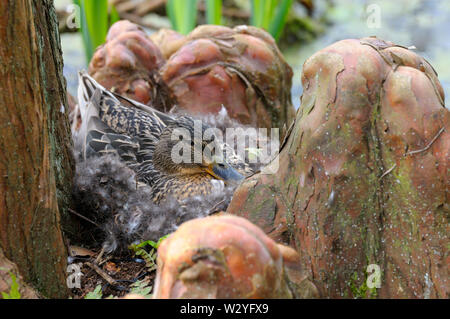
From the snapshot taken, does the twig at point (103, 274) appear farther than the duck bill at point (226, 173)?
No

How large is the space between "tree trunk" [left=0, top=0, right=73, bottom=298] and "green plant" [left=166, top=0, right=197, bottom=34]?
136 inches

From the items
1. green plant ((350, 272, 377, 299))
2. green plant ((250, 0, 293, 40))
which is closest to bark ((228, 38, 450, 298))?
green plant ((350, 272, 377, 299))

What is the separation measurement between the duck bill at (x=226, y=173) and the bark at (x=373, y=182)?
4.02ft

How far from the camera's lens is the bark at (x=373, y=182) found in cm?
155

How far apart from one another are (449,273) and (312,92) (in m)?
0.70

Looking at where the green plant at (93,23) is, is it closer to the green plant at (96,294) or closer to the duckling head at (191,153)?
the duckling head at (191,153)

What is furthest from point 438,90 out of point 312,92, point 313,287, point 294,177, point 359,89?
point 313,287

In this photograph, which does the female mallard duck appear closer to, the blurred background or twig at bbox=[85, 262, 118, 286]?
twig at bbox=[85, 262, 118, 286]

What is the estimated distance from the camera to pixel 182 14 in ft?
16.2

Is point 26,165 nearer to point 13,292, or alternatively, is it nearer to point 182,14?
point 13,292

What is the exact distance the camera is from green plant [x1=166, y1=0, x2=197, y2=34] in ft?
15.9

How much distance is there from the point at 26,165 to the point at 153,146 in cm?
183

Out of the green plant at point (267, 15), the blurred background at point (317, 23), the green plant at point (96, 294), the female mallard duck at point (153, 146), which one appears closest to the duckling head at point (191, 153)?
the female mallard duck at point (153, 146)
